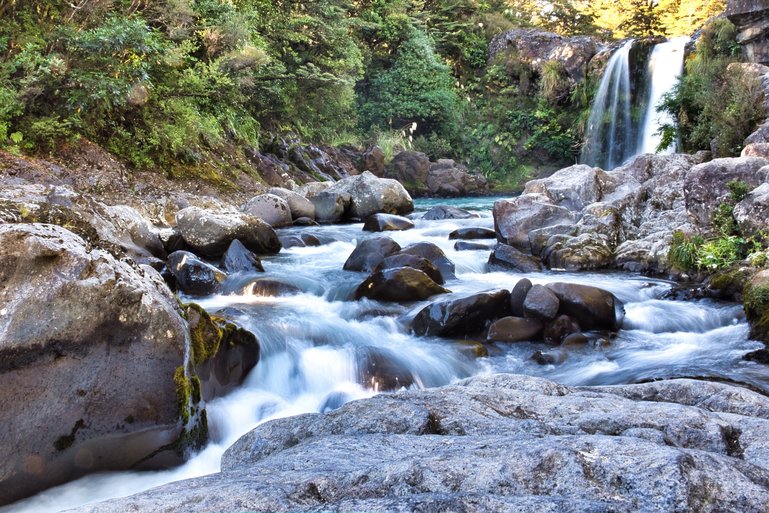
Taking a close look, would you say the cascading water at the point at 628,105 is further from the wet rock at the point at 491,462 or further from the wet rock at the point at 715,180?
the wet rock at the point at 491,462

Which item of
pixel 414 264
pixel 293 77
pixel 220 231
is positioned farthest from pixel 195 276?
pixel 293 77

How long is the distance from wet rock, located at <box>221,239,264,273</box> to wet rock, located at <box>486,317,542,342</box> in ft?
12.2

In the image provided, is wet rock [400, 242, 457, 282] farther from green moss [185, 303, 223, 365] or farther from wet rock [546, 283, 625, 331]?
green moss [185, 303, 223, 365]

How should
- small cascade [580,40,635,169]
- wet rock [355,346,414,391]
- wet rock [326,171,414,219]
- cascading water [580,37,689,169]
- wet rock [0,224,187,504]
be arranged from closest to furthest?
1. wet rock [0,224,187,504]
2. wet rock [355,346,414,391]
3. wet rock [326,171,414,219]
4. cascading water [580,37,689,169]
5. small cascade [580,40,635,169]

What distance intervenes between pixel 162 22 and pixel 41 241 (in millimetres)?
10371

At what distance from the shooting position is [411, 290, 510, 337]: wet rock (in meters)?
6.85

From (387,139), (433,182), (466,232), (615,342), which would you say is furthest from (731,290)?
(387,139)

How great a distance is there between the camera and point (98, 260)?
3.93 m

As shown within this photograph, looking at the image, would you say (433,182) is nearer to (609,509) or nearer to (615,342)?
(615,342)

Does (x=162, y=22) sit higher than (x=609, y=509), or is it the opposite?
(x=162, y=22)

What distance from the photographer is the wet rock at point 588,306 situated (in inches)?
272

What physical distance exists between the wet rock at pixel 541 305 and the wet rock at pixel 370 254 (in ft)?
9.27

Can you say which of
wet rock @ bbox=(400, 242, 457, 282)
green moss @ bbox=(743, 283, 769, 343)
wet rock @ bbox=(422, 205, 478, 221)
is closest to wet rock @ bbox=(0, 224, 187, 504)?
wet rock @ bbox=(400, 242, 457, 282)

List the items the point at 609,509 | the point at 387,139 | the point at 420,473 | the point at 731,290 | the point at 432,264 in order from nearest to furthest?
1. the point at 609,509
2. the point at 420,473
3. the point at 731,290
4. the point at 432,264
5. the point at 387,139
